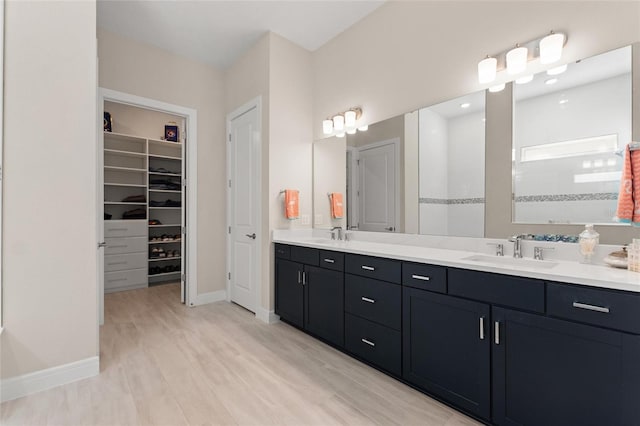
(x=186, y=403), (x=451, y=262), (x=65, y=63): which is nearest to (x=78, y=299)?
(x=186, y=403)

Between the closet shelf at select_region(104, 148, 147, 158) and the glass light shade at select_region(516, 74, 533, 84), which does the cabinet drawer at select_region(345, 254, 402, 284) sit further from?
the closet shelf at select_region(104, 148, 147, 158)

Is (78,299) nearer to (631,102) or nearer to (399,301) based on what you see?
(399,301)

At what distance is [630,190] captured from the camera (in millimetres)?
1548

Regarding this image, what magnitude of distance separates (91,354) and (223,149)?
270 cm

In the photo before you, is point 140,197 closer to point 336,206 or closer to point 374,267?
point 336,206

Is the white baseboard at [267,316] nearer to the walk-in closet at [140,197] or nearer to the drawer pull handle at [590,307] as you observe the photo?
the walk-in closet at [140,197]

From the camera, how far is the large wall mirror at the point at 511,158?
5.47ft

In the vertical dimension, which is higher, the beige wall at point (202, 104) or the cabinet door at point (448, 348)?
the beige wall at point (202, 104)

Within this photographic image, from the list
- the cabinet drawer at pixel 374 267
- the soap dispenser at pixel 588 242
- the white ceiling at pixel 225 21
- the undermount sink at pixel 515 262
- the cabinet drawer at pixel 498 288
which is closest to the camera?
the cabinet drawer at pixel 498 288

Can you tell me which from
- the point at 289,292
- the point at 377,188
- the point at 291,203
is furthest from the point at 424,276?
the point at 291,203

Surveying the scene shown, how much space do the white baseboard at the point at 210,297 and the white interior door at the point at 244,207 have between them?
162 millimetres

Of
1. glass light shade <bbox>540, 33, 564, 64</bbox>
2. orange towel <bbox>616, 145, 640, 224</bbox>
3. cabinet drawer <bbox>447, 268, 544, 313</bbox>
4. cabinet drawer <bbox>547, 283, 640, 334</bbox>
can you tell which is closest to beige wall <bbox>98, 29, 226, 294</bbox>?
cabinet drawer <bbox>447, 268, 544, 313</bbox>

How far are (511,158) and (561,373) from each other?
1.29 meters

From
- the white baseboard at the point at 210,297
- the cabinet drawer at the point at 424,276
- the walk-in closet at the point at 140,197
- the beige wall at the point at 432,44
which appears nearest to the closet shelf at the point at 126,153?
the walk-in closet at the point at 140,197
